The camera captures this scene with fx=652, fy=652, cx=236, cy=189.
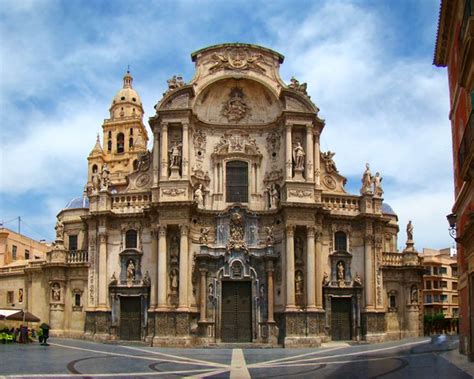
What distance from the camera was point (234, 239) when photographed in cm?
3981

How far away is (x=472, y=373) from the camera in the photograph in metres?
19.9

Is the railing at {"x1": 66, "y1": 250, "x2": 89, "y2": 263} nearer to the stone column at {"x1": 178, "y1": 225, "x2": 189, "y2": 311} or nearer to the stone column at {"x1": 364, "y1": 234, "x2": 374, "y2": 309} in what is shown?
the stone column at {"x1": 178, "y1": 225, "x2": 189, "y2": 311}

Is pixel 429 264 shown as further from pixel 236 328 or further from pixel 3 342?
pixel 3 342

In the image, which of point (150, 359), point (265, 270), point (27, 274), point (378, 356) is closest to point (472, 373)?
point (378, 356)

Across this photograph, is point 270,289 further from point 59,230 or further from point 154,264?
point 59,230

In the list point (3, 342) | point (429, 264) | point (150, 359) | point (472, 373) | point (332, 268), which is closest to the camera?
point (472, 373)

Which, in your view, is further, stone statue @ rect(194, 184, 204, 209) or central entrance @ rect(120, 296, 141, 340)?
stone statue @ rect(194, 184, 204, 209)

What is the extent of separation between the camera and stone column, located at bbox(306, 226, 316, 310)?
1507 inches

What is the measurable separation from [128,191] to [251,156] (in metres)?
8.12

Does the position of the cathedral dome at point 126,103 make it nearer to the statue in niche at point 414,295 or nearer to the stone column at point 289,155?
the stone column at point 289,155

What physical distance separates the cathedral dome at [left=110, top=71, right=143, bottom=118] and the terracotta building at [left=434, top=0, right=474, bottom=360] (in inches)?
2030

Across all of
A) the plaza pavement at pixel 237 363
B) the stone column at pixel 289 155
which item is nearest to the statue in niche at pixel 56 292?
the plaza pavement at pixel 237 363

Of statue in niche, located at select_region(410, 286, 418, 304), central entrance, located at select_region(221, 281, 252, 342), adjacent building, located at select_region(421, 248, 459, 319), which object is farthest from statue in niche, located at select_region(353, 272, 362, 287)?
adjacent building, located at select_region(421, 248, 459, 319)

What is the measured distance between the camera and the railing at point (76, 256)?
138 feet
